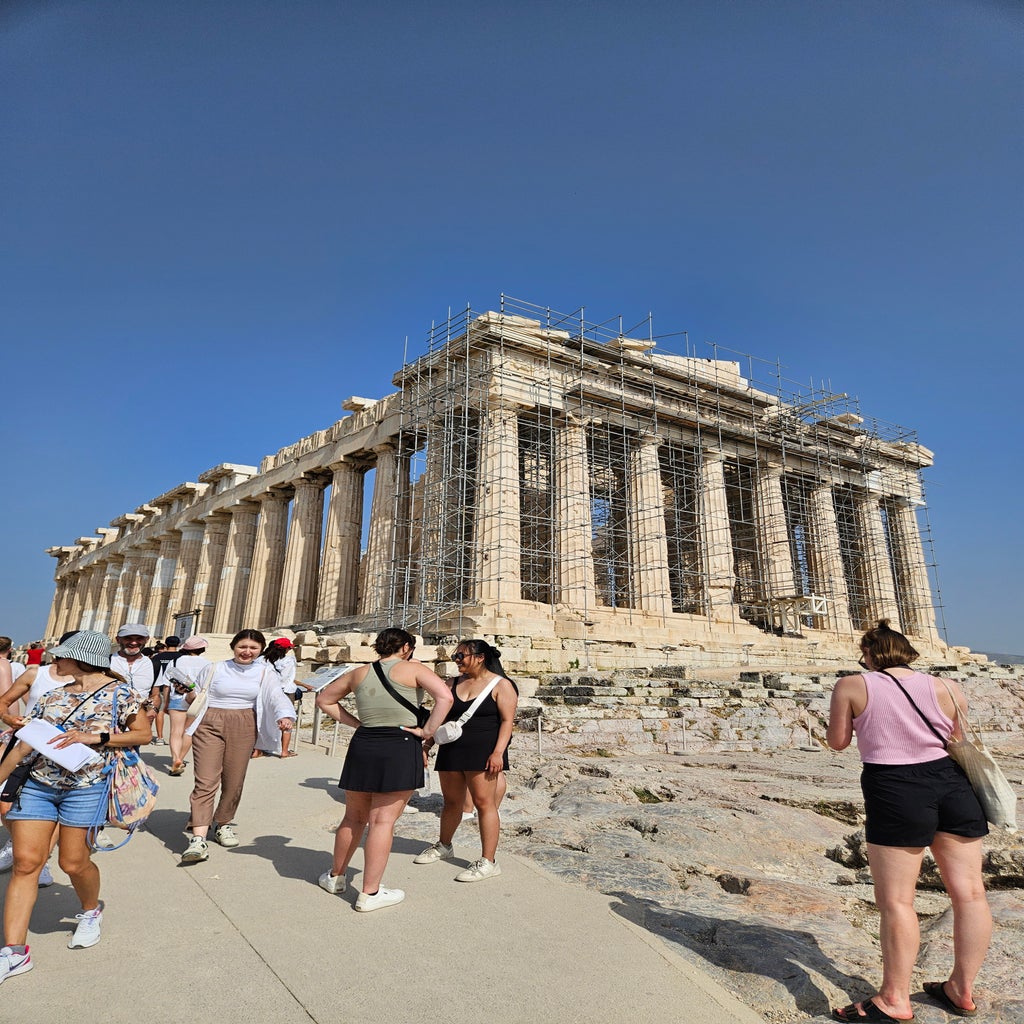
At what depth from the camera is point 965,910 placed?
301cm

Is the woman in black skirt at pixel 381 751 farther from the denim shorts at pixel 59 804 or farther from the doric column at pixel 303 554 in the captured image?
the doric column at pixel 303 554

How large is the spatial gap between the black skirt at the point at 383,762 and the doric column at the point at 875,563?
96.8ft

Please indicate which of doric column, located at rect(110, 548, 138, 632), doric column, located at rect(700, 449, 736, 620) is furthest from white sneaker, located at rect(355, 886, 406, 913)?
doric column, located at rect(110, 548, 138, 632)

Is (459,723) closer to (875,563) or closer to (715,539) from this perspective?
(715,539)

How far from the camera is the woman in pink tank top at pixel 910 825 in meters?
2.97

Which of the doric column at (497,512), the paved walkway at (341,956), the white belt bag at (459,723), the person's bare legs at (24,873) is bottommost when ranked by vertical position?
the paved walkway at (341,956)

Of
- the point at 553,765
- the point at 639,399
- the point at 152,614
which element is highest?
the point at 639,399

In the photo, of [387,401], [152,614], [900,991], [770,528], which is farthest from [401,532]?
[900,991]

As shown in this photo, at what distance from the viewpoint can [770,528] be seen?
28266 millimetres

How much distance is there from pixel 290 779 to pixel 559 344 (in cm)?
1840

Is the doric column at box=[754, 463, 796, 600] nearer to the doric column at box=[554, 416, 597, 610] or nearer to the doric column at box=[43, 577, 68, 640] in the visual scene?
the doric column at box=[554, 416, 597, 610]

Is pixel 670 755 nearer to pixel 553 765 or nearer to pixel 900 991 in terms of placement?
pixel 553 765

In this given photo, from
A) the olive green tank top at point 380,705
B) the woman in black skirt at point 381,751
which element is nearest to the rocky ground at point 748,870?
the woman in black skirt at point 381,751

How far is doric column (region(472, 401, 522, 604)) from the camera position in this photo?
21172 mm
